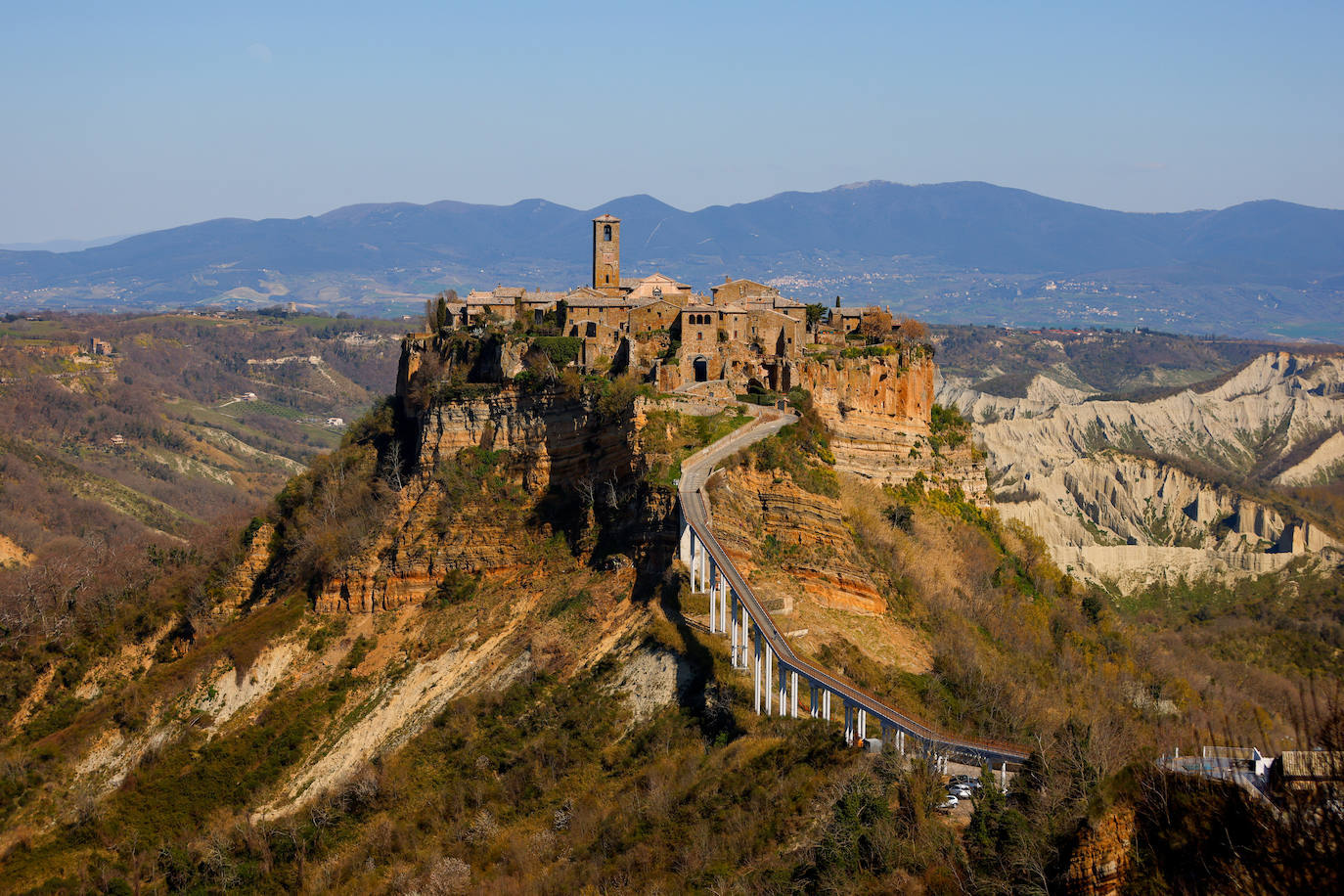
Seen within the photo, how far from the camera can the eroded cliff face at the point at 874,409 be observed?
60.2 metres

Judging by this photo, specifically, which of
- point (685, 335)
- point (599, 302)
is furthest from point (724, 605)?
point (599, 302)

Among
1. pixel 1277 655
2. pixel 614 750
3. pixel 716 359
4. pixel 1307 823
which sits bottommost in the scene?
pixel 1277 655

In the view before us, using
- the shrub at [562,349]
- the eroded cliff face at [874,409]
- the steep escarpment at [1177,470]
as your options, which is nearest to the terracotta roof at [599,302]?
the shrub at [562,349]

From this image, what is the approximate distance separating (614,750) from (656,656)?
11.4ft

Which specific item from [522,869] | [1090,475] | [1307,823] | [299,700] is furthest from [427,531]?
[1090,475]

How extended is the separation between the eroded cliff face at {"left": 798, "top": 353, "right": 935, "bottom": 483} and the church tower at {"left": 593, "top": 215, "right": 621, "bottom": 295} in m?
11.7

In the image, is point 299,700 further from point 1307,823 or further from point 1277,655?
point 1277,655

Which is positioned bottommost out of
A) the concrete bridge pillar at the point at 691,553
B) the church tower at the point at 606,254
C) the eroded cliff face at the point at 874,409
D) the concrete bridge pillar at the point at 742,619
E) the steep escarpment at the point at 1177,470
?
the steep escarpment at the point at 1177,470

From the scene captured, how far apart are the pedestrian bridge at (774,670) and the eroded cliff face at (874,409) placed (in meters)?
12.6

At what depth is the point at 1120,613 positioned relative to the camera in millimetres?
80188

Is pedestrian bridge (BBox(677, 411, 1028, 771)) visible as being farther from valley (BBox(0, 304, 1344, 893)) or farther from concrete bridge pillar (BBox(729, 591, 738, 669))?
valley (BBox(0, 304, 1344, 893))

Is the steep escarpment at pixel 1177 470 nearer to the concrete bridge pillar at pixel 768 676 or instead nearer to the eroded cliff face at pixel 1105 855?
the concrete bridge pillar at pixel 768 676

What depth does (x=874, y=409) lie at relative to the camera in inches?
2464

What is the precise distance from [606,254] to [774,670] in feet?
104
